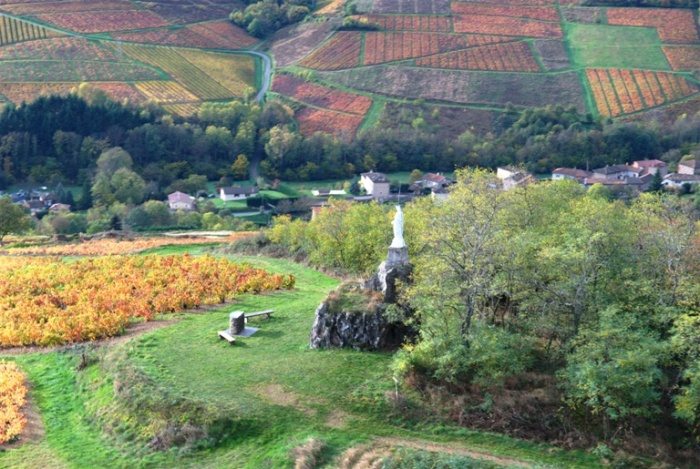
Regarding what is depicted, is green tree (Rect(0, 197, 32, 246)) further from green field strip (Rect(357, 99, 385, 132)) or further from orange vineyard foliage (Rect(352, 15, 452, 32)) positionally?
orange vineyard foliage (Rect(352, 15, 452, 32))

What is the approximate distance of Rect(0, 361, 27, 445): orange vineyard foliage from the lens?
75.4 feet

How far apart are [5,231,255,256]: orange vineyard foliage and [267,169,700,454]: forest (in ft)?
95.9

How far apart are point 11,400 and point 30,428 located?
2.07 meters

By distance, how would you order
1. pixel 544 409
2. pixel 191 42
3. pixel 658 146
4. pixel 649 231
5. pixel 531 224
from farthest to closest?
pixel 191 42 < pixel 658 146 < pixel 531 224 < pixel 649 231 < pixel 544 409

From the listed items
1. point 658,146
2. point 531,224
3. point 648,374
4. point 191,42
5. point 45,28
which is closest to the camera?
point 648,374

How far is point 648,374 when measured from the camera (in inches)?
839

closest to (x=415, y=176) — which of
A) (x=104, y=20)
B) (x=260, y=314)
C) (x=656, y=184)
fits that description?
(x=656, y=184)

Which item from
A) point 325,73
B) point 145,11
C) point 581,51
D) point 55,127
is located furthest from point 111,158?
point 581,51

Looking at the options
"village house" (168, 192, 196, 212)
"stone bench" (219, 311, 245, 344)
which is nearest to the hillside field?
"village house" (168, 192, 196, 212)

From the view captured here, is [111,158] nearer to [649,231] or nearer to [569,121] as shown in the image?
[569,121]

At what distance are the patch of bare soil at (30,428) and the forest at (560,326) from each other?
12198 mm

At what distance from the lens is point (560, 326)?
2508cm

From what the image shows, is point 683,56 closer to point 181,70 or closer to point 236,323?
point 181,70

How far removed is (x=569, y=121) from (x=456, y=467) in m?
94.3
